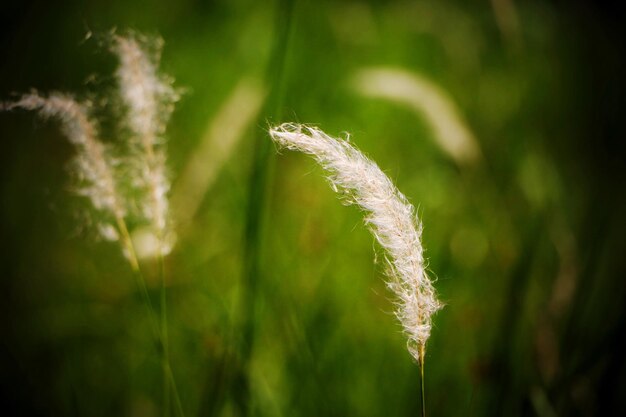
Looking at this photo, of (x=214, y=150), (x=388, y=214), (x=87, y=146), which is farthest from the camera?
(x=214, y=150)

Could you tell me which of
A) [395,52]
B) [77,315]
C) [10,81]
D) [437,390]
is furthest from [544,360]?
[10,81]

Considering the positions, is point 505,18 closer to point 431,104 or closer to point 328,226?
point 431,104

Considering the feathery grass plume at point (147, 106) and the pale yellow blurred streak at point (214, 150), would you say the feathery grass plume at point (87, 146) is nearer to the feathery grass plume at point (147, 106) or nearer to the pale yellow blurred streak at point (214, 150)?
the feathery grass plume at point (147, 106)

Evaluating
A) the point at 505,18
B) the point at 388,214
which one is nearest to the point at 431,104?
the point at 505,18

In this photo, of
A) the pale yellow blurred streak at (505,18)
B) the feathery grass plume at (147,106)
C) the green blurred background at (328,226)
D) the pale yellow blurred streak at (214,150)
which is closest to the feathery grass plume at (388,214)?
the green blurred background at (328,226)

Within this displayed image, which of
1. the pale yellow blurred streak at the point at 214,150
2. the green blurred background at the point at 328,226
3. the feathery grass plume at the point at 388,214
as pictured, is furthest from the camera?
the pale yellow blurred streak at the point at 214,150

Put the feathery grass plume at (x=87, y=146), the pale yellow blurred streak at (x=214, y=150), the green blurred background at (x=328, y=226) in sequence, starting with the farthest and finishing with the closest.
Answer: the pale yellow blurred streak at (x=214, y=150) < the green blurred background at (x=328, y=226) < the feathery grass plume at (x=87, y=146)

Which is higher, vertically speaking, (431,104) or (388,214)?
(431,104)

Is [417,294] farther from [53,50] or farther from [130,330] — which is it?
[53,50]
